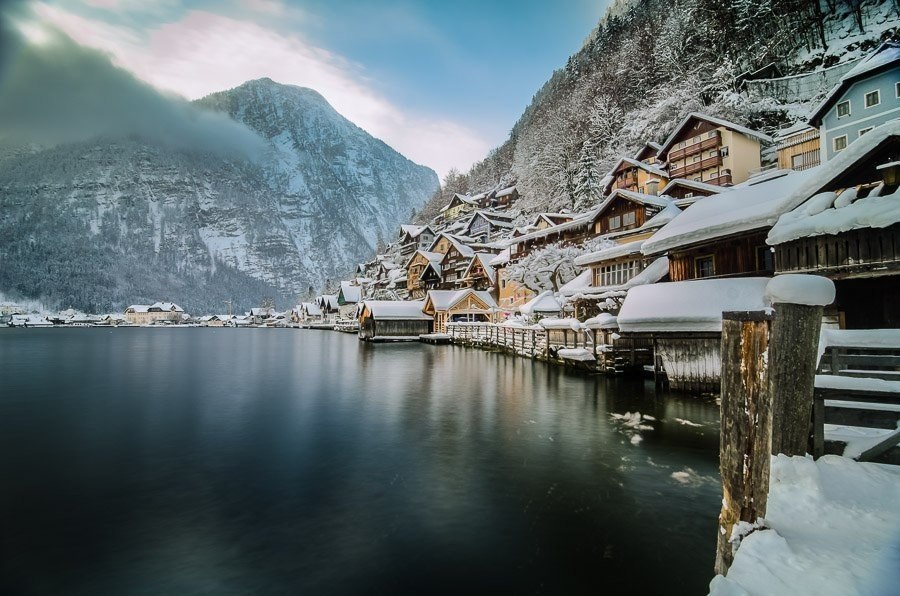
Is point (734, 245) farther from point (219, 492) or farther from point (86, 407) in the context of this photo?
point (86, 407)

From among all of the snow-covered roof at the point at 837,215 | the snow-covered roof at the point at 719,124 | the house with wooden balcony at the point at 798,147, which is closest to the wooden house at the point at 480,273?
the snow-covered roof at the point at 719,124

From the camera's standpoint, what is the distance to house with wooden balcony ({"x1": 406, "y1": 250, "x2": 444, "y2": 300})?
70.5 meters

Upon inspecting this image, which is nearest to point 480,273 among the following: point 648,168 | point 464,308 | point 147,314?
point 464,308

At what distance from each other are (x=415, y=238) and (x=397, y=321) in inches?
1445

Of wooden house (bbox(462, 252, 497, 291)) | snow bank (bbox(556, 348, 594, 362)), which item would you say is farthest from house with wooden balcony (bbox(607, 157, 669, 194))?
snow bank (bbox(556, 348, 594, 362))

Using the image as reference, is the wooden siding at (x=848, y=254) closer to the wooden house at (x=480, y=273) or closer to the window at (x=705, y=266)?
the window at (x=705, y=266)

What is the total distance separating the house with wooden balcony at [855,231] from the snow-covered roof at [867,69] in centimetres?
2604

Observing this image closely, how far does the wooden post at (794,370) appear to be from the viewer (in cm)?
479

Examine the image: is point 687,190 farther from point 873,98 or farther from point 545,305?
point 545,305

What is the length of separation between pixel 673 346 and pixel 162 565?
1906 centimetres

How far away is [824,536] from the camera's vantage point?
3996 millimetres

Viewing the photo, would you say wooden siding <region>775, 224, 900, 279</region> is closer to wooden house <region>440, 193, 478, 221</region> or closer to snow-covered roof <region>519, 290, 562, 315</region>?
snow-covered roof <region>519, 290, 562, 315</region>

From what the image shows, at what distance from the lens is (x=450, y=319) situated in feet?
193

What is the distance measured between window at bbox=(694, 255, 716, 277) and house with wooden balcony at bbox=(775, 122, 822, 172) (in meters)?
25.1
